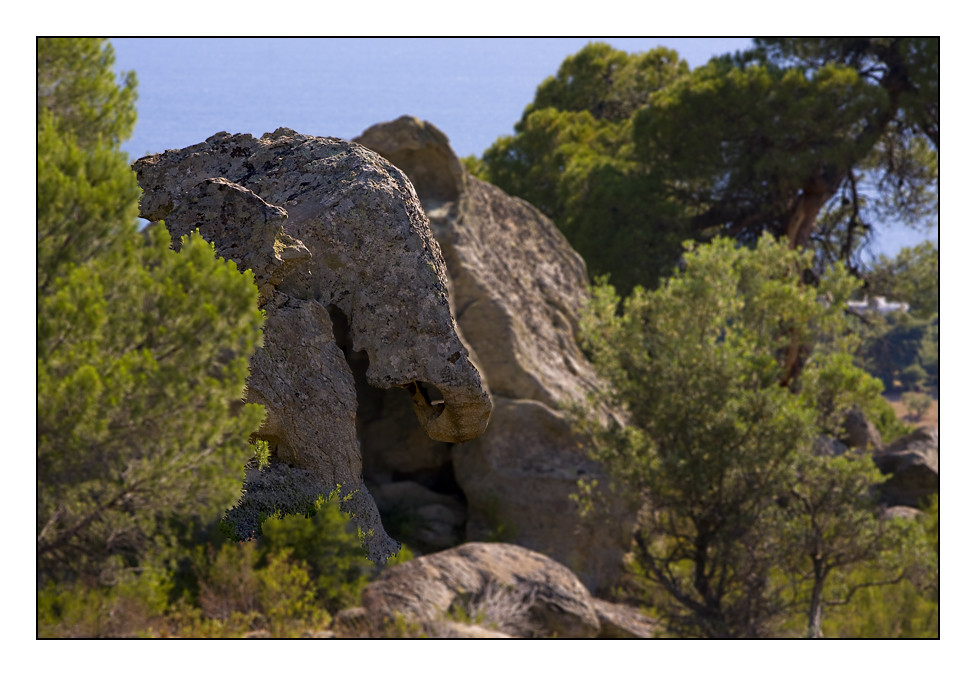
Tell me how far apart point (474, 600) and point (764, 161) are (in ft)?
39.2

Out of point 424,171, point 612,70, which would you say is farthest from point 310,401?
point 612,70

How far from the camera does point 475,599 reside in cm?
560

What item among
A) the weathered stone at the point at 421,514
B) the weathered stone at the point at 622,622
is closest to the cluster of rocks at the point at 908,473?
the weathered stone at the point at 622,622

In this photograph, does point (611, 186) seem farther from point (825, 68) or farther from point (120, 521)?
point (120, 521)

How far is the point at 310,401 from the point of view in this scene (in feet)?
17.7

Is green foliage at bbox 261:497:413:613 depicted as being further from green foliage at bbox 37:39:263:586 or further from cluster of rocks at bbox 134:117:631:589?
green foliage at bbox 37:39:263:586

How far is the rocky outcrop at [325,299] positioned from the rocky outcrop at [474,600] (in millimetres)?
475

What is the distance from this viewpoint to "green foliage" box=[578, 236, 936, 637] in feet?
33.3

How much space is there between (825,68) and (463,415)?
1221 centimetres

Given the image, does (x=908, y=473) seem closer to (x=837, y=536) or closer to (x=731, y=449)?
(x=837, y=536)

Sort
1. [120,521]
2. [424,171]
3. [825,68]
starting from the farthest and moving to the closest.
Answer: [825,68] → [424,171] → [120,521]

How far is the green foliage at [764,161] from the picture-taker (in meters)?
15.7

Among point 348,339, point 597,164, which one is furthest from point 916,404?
point 348,339

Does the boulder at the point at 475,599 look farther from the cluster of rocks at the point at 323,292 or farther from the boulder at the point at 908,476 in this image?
the boulder at the point at 908,476
